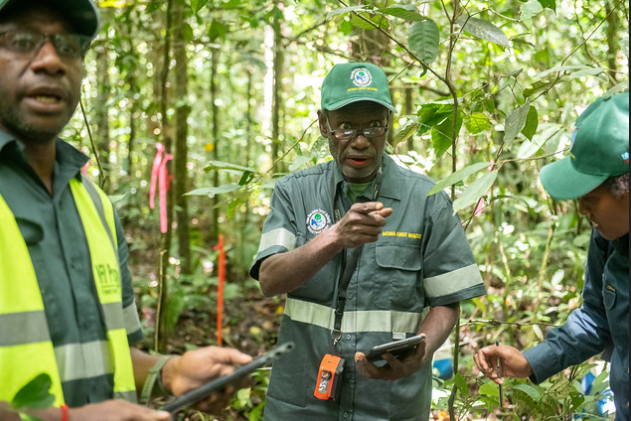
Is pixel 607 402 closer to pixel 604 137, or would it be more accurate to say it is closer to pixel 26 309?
pixel 604 137

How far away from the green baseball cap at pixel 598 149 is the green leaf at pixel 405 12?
698 millimetres

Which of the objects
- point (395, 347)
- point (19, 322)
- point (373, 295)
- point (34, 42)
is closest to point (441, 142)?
point (373, 295)

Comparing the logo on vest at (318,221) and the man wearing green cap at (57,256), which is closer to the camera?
the man wearing green cap at (57,256)

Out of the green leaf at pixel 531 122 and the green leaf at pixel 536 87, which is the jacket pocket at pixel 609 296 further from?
the green leaf at pixel 536 87

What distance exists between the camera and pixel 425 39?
2.32 m

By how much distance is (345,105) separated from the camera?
2389mm

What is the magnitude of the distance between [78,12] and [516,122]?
1.67 meters

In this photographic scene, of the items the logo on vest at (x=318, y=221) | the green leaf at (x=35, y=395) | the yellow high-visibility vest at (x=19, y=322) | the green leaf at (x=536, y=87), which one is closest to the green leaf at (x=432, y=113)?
the green leaf at (x=536, y=87)

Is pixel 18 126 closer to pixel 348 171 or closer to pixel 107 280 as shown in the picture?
pixel 107 280

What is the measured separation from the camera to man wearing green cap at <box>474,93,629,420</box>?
1.81 m

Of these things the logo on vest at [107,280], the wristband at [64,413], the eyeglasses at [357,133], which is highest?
the eyeglasses at [357,133]

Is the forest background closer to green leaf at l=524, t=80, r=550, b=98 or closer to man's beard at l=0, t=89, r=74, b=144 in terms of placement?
green leaf at l=524, t=80, r=550, b=98

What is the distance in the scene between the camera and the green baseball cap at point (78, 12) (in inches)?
60.7

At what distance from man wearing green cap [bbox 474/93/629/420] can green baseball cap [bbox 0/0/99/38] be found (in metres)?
1.45
